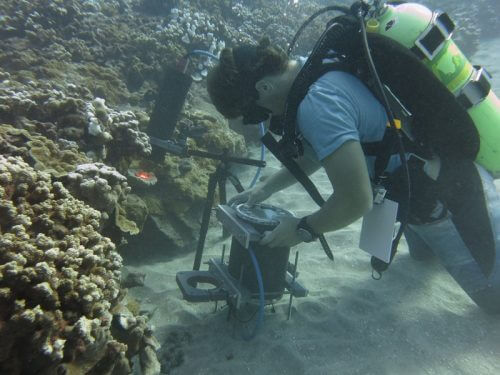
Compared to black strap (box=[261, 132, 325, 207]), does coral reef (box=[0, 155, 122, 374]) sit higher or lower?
lower

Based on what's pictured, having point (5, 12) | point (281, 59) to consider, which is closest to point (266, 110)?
point (281, 59)

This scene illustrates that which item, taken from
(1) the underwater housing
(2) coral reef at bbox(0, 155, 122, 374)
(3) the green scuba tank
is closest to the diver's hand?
(1) the underwater housing

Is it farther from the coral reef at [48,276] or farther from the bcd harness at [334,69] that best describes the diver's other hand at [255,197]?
the coral reef at [48,276]

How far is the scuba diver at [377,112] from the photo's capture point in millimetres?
2367

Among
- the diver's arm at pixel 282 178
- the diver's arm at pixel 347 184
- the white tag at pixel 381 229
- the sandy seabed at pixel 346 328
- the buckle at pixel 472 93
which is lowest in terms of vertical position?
the sandy seabed at pixel 346 328

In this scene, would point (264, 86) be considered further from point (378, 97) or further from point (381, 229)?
point (381, 229)

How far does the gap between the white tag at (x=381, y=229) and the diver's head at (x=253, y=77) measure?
1175mm

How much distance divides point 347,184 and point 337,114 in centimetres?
48

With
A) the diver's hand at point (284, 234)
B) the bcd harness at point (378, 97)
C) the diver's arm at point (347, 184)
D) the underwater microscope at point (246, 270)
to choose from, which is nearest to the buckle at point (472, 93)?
the bcd harness at point (378, 97)

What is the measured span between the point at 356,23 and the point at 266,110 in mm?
970

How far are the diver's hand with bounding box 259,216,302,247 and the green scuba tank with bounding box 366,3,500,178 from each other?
1.66 meters

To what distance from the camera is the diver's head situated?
2.68m

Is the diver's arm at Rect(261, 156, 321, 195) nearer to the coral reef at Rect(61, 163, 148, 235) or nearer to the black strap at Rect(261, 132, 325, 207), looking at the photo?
the black strap at Rect(261, 132, 325, 207)

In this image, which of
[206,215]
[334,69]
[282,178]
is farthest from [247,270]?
[334,69]
